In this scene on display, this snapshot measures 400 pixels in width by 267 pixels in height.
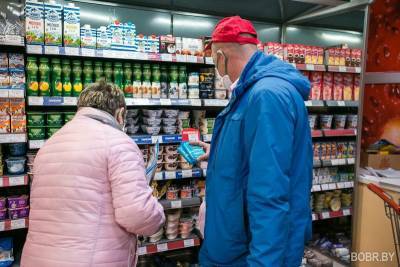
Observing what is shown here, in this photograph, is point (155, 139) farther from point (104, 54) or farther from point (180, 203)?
point (104, 54)

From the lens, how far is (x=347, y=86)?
12.9 feet

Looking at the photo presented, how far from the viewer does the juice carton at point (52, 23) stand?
2576 mm

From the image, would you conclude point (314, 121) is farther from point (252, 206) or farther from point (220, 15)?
point (252, 206)

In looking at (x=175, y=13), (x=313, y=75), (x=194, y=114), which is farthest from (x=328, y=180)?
(x=175, y=13)

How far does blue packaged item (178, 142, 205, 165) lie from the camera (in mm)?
2316

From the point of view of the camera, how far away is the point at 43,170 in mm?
1705

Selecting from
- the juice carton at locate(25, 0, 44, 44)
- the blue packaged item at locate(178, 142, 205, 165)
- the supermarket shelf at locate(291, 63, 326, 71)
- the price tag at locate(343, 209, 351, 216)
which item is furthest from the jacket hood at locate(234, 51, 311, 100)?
the price tag at locate(343, 209, 351, 216)

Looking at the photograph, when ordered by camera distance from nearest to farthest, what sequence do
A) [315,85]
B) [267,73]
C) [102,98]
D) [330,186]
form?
[267,73] → [102,98] → [315,85] → [330,186]

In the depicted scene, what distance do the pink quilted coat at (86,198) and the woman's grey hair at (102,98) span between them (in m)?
0.14

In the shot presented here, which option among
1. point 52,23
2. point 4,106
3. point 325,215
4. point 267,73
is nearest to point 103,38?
point 52,23

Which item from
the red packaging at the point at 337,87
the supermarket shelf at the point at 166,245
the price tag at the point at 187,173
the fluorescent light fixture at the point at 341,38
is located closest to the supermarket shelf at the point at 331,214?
the red packaging at the point at 337,87

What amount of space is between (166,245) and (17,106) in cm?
166

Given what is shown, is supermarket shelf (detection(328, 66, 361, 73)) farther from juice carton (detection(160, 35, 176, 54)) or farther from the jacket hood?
the jacket hood

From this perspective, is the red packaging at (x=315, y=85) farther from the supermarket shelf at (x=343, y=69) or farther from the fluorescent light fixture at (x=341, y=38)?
the fluorescent light fixture at (x=341, y=38)
